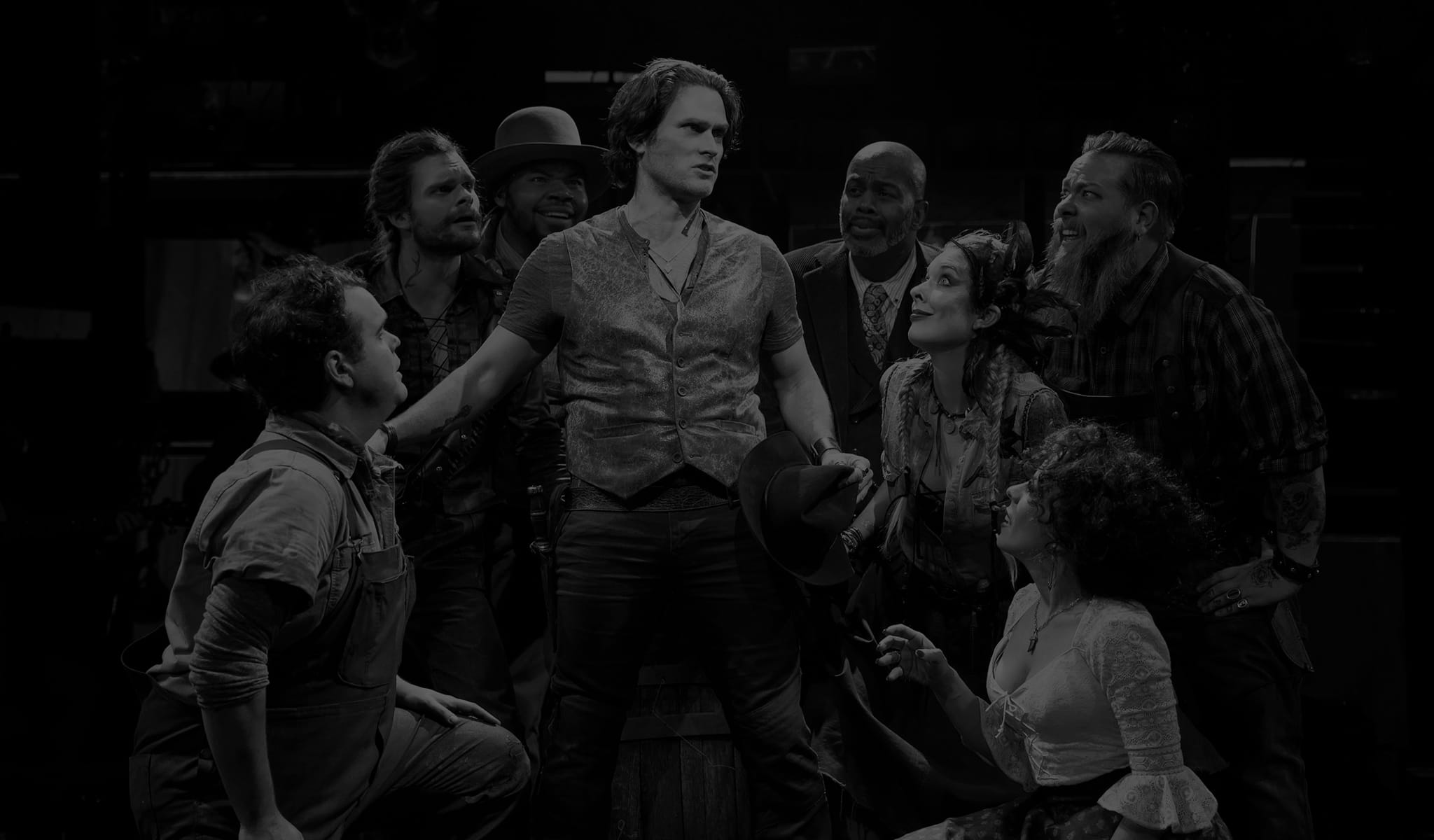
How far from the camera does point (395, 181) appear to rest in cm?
446

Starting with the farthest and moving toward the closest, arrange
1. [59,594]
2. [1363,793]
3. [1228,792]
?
[59,594]
[1363,793]
[1228,792]

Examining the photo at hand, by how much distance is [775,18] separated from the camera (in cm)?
702

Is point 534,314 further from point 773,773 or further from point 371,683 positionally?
point 773,773

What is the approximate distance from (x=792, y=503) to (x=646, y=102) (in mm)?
1046

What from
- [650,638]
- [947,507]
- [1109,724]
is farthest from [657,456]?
[1109,724]

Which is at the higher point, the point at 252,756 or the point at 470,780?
the point at 252,756

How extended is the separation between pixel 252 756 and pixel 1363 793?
3871mm

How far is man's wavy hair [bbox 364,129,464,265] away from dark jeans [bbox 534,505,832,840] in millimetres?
1668

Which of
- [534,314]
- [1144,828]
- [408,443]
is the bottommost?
[1144,828]

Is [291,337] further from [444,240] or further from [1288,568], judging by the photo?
[1288,568]

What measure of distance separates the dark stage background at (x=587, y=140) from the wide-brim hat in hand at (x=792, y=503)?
338 centimetres

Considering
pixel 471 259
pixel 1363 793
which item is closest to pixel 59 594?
pixel 471 259

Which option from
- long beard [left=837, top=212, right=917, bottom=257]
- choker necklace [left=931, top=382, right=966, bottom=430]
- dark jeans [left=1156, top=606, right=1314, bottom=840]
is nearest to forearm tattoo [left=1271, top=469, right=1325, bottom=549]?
dark jeans [left=1156, top=606, right=1314, bottom=840]

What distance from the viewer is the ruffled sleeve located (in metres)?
2.64
